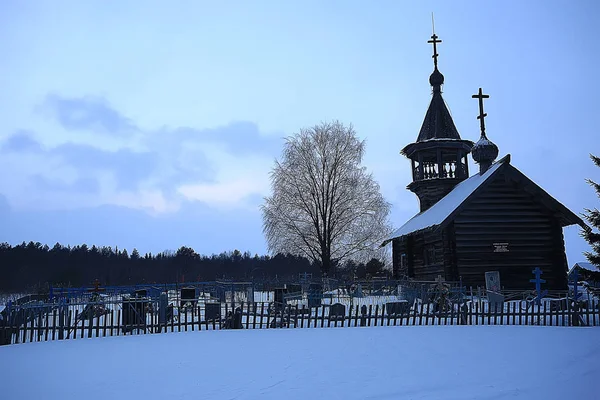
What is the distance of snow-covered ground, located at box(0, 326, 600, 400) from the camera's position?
730 centimetres

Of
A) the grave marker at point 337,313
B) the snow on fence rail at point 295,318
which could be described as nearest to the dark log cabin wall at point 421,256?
the snow on fence rail at point 295,318

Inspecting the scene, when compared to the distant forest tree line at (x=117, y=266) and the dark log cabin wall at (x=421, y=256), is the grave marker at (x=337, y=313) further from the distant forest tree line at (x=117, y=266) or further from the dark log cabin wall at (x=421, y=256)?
the distant forest tree line at (x=117, y=266)

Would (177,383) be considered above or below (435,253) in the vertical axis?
below

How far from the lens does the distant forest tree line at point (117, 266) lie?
317 ft

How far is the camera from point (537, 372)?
8.20 meters

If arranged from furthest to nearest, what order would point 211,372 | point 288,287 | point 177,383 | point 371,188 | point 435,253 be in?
point 371,188 → point 288,287 → point 435,253 → point 211,372 → point 177,383

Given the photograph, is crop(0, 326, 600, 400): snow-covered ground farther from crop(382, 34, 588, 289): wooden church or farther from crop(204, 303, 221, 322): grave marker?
crop(382, 34, 588, 289): wooden church

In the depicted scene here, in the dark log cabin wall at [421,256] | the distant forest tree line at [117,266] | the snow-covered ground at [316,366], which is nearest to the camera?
the snow-covered ground at [316,366]

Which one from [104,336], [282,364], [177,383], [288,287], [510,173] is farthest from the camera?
[288,287]

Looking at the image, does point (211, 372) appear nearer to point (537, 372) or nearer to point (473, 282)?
point (537, 372)

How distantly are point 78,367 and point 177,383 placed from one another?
9.29ft

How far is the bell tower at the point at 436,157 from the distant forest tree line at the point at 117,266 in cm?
5869

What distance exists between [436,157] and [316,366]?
24.9m

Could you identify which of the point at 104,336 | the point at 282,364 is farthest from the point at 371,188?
the point at 282,364
